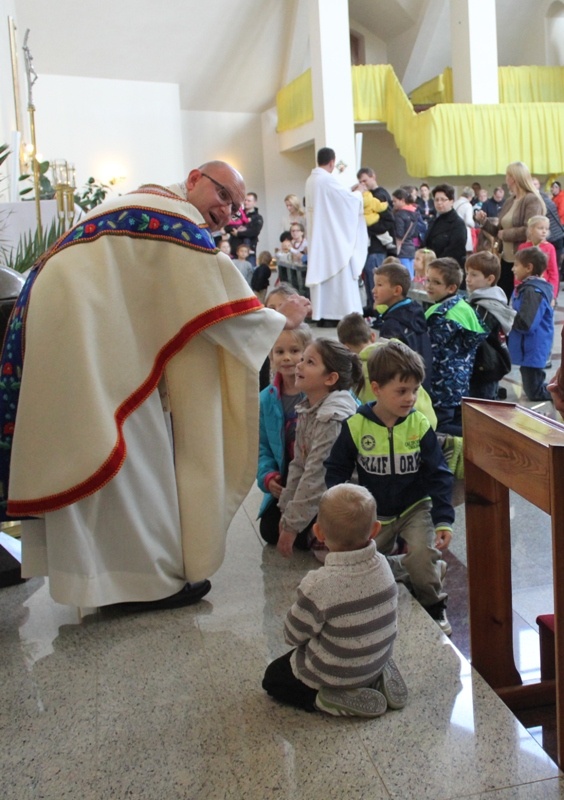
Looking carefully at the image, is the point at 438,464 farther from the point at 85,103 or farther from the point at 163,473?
the point at 85,103

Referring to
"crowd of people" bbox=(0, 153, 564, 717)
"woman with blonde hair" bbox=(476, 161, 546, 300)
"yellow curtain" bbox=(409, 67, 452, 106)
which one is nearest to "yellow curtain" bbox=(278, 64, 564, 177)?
"yellow curtain" bbox=(409, 67, 452, 106)

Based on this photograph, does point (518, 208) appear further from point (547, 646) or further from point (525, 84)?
point (525, 84)

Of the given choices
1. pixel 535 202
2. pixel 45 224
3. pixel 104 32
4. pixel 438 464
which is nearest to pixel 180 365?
pixel 438 464

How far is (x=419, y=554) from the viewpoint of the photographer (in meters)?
2.80

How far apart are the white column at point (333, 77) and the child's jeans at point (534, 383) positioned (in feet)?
23.9

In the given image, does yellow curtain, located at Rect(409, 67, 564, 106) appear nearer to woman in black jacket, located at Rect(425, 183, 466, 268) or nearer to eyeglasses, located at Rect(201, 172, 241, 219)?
woman in black jacket, located at Rect(425, 183, 466, 268)

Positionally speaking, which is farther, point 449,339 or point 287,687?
point 449,339

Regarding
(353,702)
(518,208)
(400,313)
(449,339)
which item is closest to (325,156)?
(518,208)

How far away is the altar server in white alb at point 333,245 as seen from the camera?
930cm

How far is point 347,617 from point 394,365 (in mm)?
1028

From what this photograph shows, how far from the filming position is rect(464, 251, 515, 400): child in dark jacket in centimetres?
487

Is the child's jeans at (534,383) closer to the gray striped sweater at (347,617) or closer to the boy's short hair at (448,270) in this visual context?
the boy's short hair at (448,270)

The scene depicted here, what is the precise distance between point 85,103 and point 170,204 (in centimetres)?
1477

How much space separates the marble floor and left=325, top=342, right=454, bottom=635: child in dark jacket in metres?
0.13
